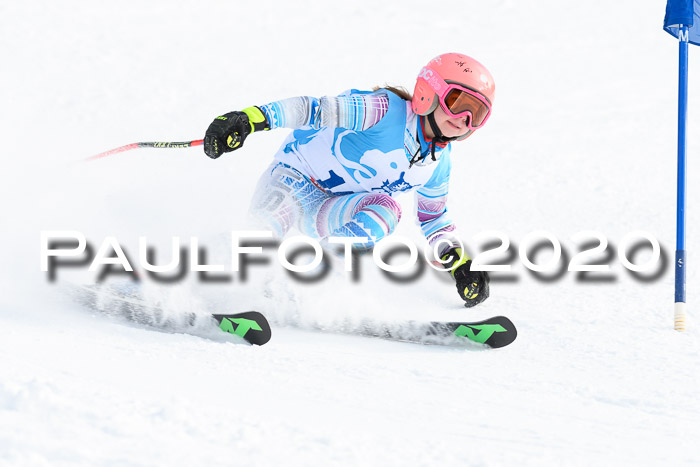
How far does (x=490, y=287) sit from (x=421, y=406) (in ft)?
6.71

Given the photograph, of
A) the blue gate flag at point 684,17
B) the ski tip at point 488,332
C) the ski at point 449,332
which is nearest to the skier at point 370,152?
the ski at point 449,332

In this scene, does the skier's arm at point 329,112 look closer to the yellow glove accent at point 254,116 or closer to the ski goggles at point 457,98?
the yellow glove accent at point 254,116

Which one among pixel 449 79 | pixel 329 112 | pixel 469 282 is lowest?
pixel 469 282

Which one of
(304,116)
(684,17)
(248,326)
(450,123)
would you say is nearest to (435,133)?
(450,123)

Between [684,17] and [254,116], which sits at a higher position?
[684,17]

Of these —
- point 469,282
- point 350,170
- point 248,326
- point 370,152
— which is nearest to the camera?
point 248,326

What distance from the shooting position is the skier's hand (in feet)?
10.1

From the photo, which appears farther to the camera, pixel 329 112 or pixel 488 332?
pixel 329 112

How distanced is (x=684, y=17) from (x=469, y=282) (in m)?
1.65

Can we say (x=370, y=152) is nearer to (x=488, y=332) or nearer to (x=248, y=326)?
(x=488, y=332)

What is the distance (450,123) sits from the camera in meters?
3.38

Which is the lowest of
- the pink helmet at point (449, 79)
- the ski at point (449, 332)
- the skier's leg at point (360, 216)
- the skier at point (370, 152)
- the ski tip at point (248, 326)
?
the ski at point (449, 332)

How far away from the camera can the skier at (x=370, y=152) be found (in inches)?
130

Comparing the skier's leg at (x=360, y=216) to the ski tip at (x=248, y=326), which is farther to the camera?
the skier's leg at (x=360, y=216)
